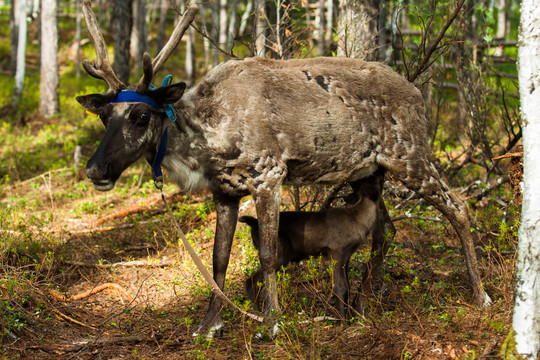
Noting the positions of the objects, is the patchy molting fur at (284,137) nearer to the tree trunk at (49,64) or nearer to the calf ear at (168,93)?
the calf ear at (168,93)

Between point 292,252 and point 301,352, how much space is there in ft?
4.90

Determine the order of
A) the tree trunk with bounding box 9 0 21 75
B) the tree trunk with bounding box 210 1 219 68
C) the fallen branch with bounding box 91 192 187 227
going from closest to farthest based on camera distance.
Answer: the tree trunk with bounding box 210 1 219 68 < the fallen branch with bounding box 91 192 187 227 < the tree trunk with bounding box 9 0 21 75

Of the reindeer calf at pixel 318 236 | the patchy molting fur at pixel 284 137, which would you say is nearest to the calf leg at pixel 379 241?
the reindeer calf at pixel 318 236

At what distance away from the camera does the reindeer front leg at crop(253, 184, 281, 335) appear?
17.0ft

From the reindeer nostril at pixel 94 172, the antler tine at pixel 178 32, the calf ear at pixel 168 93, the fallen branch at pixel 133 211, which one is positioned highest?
the antler tine at pixel 178 32

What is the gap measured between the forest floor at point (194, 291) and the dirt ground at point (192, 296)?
2 centimetres

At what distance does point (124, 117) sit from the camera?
16.0 ft

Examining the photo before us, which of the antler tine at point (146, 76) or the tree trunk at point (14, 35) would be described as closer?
the antler tine at point (146, 76)

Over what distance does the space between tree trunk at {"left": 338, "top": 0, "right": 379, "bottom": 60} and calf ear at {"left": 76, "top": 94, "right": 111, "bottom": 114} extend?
356 centimetres

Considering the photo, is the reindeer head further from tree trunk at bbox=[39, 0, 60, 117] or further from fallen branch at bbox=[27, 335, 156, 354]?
tree trunk at bbox=[39, 0, 60, 117]

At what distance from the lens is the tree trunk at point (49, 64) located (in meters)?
16.8

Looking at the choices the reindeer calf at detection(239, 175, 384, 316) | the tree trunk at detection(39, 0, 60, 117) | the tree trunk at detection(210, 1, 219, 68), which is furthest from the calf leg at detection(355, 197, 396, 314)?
the tree trunk at detection(39, 0, 60, 117)

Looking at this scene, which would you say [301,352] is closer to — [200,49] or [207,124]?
[207,124]

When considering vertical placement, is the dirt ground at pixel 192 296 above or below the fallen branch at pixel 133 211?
below
